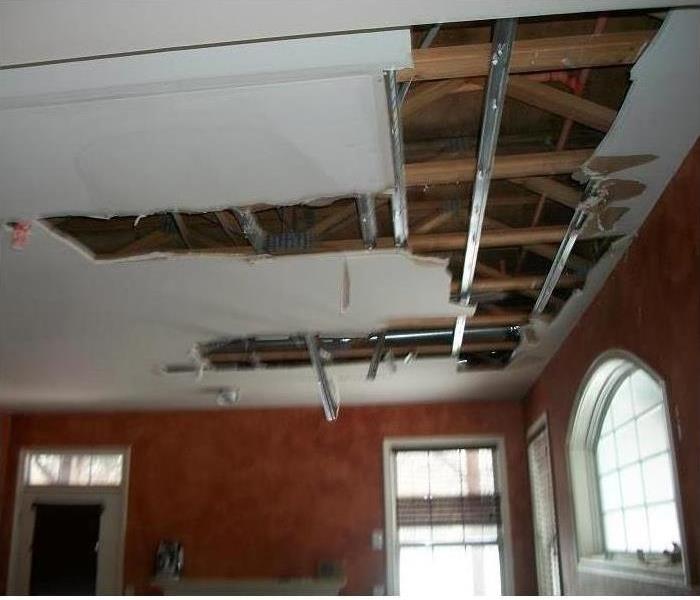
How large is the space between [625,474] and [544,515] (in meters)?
2.33

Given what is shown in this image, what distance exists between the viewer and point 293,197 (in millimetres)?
3033

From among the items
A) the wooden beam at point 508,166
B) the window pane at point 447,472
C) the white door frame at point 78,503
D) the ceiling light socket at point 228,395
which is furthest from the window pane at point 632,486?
the white door frame at point 78,503

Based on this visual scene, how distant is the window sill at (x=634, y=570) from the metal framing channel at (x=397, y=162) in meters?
1.84

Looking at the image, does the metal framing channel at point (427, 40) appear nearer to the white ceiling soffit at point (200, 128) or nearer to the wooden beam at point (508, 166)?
the white ceiling soffit at point (200, 128)

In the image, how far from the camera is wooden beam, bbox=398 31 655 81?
2.32 m

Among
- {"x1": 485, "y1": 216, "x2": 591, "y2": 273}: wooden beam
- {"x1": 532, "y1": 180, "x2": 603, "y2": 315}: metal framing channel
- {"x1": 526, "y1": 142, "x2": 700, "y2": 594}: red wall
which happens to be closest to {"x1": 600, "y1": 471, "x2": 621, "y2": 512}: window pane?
{"x1": 526, "y1": 142, "x2": 700, "y2": 594}: red wall

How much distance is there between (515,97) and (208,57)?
1147mm

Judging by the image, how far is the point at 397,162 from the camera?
2756 mm

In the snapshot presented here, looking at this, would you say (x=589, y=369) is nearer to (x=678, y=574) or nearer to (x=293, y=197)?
(x=678, y=574)

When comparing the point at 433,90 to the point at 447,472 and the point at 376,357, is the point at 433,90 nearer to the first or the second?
the point at 376,357

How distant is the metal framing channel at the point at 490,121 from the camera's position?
7.27 ft

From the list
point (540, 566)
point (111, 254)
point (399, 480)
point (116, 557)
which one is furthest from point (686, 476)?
point (116, 557)

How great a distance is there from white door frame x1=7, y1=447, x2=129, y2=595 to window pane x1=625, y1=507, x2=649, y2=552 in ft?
16.4

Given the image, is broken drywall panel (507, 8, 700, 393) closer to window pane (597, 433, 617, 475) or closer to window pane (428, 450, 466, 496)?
window pane (597, 433, 617, 475)
